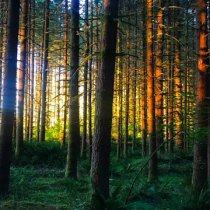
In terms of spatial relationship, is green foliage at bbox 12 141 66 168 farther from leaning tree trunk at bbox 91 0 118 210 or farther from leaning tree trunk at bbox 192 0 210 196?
leaning tree trunk at bbox 91 0 118 210

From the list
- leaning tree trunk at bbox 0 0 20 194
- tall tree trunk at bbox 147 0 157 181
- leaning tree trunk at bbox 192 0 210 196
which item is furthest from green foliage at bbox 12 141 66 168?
leaning tree trunk at bbox 192 0 210 196

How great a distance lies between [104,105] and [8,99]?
373cm

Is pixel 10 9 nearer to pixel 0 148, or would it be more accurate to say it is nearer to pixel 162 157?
pixel 0 148

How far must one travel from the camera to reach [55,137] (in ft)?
115

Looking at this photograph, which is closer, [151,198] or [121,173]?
[151,198]

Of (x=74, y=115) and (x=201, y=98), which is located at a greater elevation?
(x=201, y=98)

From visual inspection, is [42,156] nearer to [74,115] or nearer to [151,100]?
[74,115]

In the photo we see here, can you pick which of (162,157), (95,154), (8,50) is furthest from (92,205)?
(162,157)

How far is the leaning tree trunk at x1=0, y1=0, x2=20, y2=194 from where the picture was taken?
33.9ft

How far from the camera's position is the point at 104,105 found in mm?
7777

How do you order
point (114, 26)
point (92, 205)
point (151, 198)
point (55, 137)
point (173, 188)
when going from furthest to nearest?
point (55, 137) < point (173, 188) < point (151, 198) < point (114, 26) < point (92, 205)

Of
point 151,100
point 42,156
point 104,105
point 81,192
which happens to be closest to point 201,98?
point 104,105

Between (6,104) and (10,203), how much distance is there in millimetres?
2787

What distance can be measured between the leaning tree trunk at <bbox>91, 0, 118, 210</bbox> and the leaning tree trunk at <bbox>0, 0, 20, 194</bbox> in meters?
3.55
